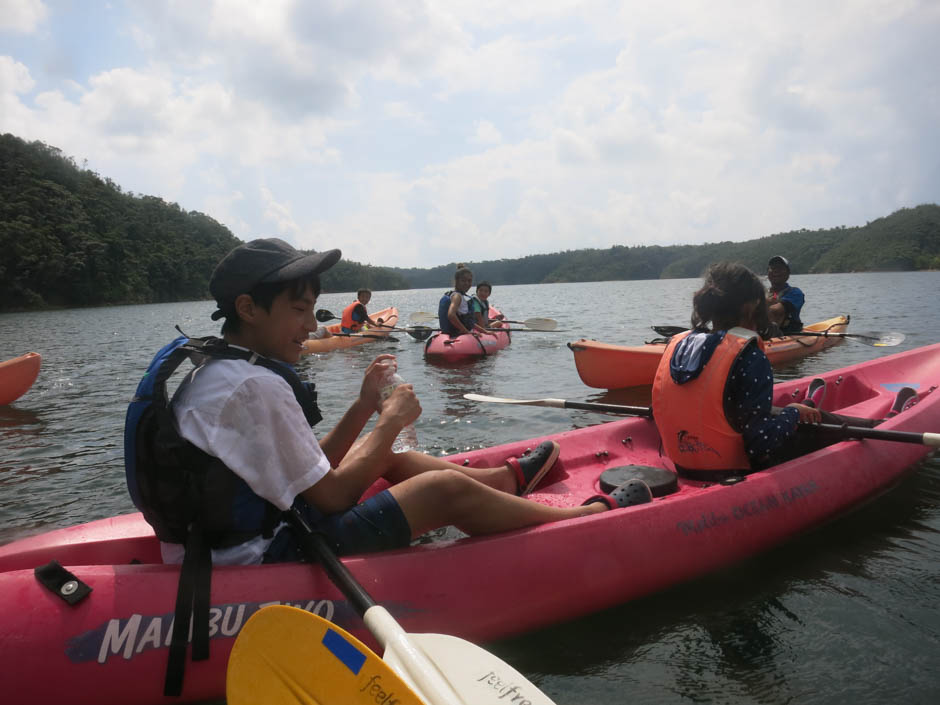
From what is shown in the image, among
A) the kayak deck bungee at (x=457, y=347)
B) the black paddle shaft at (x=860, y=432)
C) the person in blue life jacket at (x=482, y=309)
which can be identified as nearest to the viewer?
the black paddle shaft at (x=860, y=432)

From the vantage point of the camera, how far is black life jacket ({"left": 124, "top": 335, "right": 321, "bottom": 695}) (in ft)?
6.23

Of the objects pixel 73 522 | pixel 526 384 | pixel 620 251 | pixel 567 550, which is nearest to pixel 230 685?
pixel 567 550

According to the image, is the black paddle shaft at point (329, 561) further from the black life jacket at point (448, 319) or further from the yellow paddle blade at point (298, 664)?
the black life jacket at point (448, 319)

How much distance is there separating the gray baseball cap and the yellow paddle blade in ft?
3.22

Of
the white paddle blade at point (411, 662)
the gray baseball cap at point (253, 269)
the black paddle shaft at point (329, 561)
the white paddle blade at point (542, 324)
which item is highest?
the gray baseball cap at point (253, 269)

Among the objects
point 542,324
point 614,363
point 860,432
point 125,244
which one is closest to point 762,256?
point 125,244

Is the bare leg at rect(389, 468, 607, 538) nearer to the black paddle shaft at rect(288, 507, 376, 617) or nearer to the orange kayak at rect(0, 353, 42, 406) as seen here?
the black paddle shaft at rect(288, 507, 376, 617)

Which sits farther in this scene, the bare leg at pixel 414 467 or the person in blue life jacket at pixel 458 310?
the person in blue life jacket at pixel 458 310

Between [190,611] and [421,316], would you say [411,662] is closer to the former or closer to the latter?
[190,611]

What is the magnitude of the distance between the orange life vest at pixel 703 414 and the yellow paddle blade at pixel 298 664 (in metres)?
2.34

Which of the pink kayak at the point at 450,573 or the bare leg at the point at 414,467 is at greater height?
the bare leg at the point at 414,467

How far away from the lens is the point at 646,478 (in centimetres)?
354

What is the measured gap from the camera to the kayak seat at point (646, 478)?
137 inches

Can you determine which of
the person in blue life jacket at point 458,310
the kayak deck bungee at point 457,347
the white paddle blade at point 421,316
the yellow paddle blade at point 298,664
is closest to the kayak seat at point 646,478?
the yellow paddle blade at point 298,664
